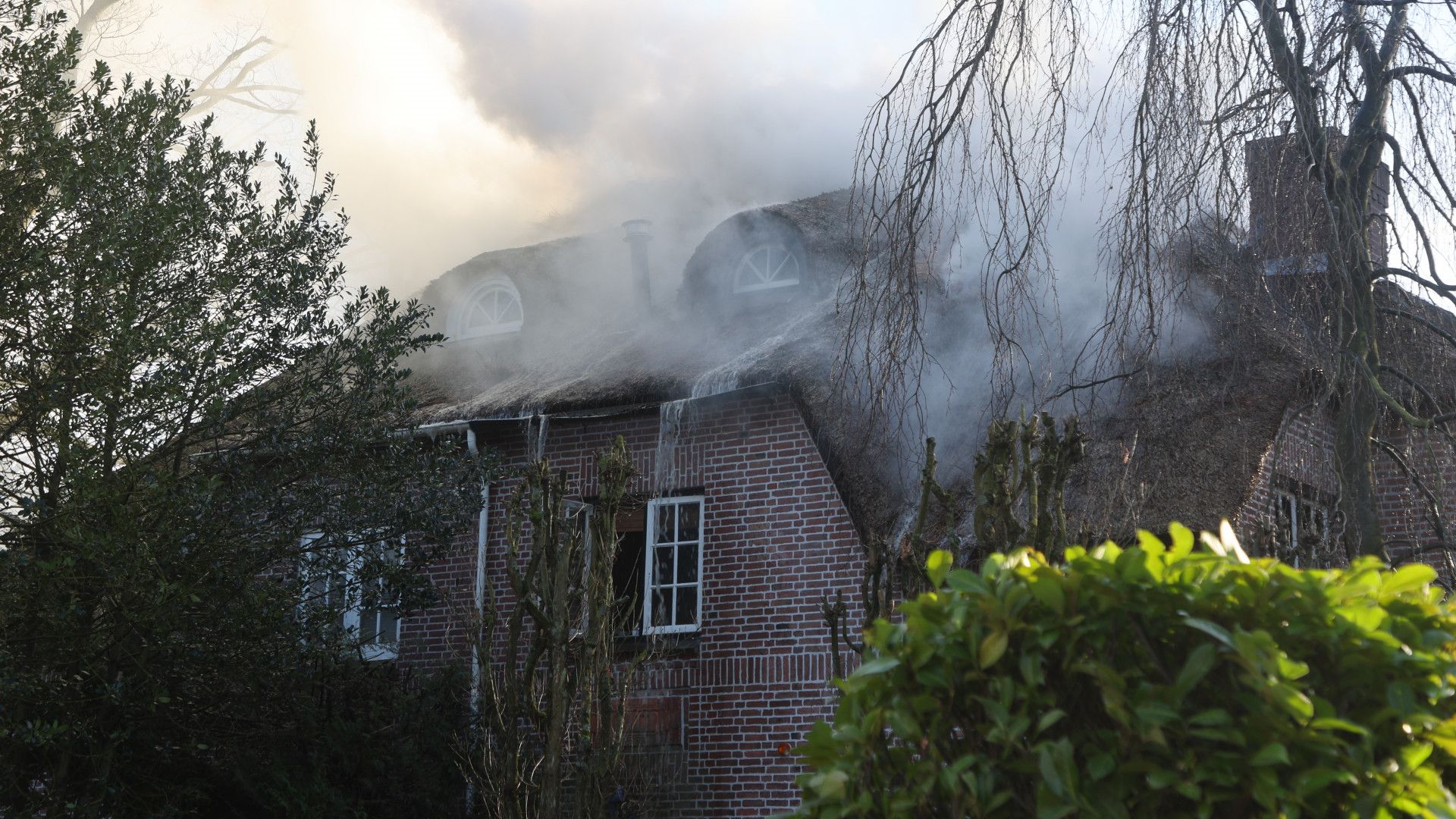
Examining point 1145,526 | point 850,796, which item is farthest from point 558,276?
point 850,796

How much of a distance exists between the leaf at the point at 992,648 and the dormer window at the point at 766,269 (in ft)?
36.6

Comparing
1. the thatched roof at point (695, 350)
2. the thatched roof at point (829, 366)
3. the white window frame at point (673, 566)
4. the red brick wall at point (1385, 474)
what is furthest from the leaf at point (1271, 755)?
the white window frame at point (673, 566)

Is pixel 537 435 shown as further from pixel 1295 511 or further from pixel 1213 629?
pixel 1213 629

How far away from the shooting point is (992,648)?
2406 mm

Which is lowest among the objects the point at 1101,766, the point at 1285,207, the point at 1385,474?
the point at 1101,766

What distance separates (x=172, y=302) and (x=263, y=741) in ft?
10.5

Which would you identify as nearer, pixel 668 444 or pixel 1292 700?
pixel 1292 700

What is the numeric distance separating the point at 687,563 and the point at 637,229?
616 cm

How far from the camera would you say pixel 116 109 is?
813cm

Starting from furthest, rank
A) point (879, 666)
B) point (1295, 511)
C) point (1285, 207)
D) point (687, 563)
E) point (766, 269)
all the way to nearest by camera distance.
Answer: point (766, 269)
point (687, 563)
point (1295, 511)
point (1285, 207)
point (879, 666)

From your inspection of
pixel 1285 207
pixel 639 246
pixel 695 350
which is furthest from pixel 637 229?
pixel 1285 207

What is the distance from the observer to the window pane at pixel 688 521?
1138cm

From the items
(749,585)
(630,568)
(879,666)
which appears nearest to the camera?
(879,666)

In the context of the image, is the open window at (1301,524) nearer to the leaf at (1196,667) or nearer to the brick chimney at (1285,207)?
the brick chimney at (1285,207)
